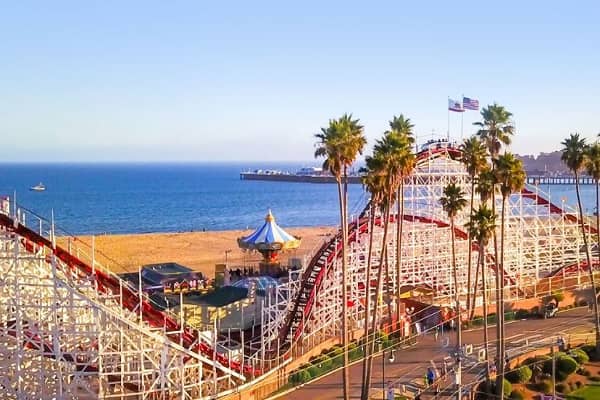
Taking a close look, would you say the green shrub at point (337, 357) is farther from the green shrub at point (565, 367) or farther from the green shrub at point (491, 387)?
the green shrub at point (565, 367)

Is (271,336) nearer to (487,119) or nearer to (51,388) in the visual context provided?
(51,388)

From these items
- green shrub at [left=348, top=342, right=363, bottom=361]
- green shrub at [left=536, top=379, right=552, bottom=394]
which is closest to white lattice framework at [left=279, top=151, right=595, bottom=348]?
green shrub at [left=348, top=342, right=363, bottom=361]

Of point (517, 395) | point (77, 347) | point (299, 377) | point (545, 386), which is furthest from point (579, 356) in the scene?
point (77, 347)

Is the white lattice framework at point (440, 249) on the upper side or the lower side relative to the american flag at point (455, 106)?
lower

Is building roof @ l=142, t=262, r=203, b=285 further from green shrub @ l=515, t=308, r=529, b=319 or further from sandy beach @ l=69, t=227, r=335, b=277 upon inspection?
green shrub @ l=515, t=308, r=529, b=319

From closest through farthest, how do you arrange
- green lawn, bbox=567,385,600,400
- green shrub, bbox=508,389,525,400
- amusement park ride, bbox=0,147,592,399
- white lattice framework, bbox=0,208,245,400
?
1. white lattice framework, bbox=0,208,245,400
2. amusement park ride, bbox=0,147,592,399
3. green shrub, bbox=508,389,525,400
4. green lawn, bbox=567,385,600,400

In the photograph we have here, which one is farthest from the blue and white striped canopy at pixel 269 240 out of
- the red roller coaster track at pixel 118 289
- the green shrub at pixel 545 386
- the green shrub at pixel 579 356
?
the red roller coaster track at pixel 118 289
